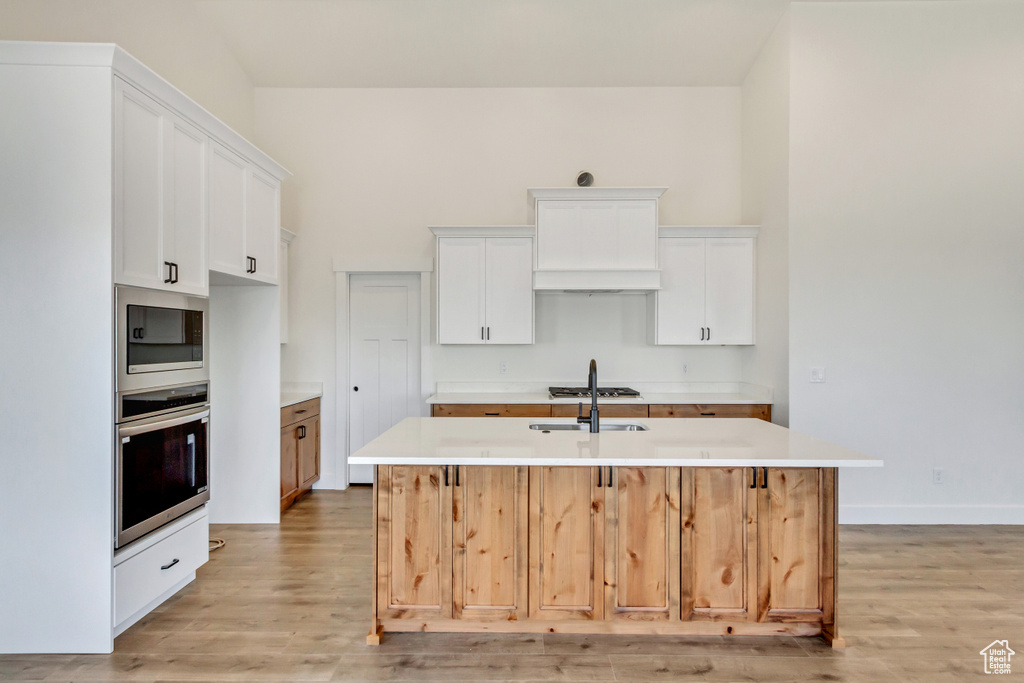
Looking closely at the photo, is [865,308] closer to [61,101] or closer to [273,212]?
[273,212]

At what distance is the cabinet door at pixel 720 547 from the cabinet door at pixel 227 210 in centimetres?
276

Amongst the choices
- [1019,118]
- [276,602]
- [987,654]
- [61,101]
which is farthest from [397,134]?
[987,654]

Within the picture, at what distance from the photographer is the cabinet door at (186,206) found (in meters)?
2.62

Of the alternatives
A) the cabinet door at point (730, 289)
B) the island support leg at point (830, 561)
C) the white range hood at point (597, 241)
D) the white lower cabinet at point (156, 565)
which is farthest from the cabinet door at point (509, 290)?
the island support leg at point (830, 561)

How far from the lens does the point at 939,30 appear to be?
3805mm

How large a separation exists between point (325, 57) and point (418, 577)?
4.02 m

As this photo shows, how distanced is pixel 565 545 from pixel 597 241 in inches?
100

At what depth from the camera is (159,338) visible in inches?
98.7

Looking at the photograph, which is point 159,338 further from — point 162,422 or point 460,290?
point 460,290

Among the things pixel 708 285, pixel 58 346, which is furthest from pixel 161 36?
pixel 708 285

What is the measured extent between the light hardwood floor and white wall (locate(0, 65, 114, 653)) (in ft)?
0.80

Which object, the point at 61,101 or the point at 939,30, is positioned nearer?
the point at 61,101

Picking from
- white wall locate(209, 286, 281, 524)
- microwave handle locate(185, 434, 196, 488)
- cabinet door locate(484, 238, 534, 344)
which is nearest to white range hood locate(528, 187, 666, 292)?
cabinet door locate(484, 238, 534, 344)

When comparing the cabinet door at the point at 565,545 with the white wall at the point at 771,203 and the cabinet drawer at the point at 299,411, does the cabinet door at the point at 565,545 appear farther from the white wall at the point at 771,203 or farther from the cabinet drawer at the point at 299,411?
the cabinet drawer at the point at 299,411
